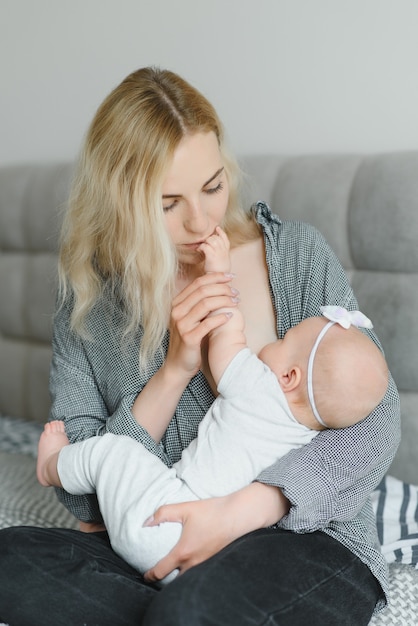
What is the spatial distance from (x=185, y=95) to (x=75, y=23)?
3.91ft

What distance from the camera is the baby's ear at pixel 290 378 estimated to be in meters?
1.32

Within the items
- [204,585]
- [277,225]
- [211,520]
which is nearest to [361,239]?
[277,225]

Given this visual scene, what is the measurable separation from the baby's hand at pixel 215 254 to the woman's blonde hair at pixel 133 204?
3.1 inches

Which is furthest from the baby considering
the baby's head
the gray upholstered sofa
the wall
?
the wall

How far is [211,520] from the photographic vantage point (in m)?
1.27

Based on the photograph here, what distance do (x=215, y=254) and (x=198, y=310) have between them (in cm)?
12

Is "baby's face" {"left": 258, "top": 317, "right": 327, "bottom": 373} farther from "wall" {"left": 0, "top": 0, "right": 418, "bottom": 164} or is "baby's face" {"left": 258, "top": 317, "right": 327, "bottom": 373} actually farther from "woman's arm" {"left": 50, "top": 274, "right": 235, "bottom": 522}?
"wall" {"left": 0, "top": 0, "right": 418, "bottom": 164}

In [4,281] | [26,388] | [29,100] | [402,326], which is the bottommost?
[26,388]

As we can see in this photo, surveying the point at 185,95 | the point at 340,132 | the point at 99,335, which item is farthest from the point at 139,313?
the point at 340,132

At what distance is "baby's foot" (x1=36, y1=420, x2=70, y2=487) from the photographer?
1.48 metres

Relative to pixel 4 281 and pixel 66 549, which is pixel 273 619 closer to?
pixel 66 549

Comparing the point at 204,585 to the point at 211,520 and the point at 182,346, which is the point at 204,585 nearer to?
the point at 211,520

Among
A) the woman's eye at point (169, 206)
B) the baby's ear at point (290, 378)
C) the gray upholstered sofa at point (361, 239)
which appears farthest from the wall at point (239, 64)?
the baby's ear at point (290, 378)

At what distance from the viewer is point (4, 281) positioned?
257 cm
